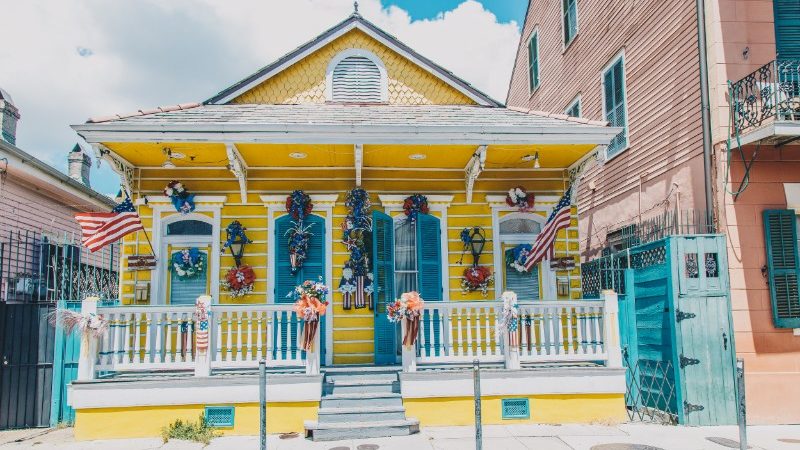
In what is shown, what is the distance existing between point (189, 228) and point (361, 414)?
4.49 metres

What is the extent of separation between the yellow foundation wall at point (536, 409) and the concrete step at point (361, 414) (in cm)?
27

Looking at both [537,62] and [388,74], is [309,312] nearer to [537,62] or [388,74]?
[388,74]

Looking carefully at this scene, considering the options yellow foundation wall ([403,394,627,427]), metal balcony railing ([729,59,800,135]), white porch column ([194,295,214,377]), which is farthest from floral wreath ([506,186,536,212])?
white porch column ([194,295,214,377])

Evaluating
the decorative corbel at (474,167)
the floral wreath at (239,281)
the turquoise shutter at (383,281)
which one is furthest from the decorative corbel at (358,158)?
the floral wreath at (239,281)

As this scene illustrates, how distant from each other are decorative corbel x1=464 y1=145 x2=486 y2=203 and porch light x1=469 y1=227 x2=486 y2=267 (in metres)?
0.56

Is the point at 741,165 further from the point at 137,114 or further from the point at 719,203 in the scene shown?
the point at 137,114

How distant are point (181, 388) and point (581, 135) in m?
6.86

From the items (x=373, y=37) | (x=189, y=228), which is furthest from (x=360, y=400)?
(x=373, y=37)

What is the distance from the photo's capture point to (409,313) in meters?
8.95

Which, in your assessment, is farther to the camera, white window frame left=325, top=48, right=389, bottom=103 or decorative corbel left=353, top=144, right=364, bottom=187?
white window frame left=325, top=48, right=389, bottom=103

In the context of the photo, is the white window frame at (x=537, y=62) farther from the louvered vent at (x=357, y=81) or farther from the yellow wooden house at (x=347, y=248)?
the louvered vent at (x=357, y=81)

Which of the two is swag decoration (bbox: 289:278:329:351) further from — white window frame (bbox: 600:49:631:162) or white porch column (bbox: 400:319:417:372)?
white window frame (bbox: 600:49:631:162)

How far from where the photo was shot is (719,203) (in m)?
9.62

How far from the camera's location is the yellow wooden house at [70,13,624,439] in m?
8.89
